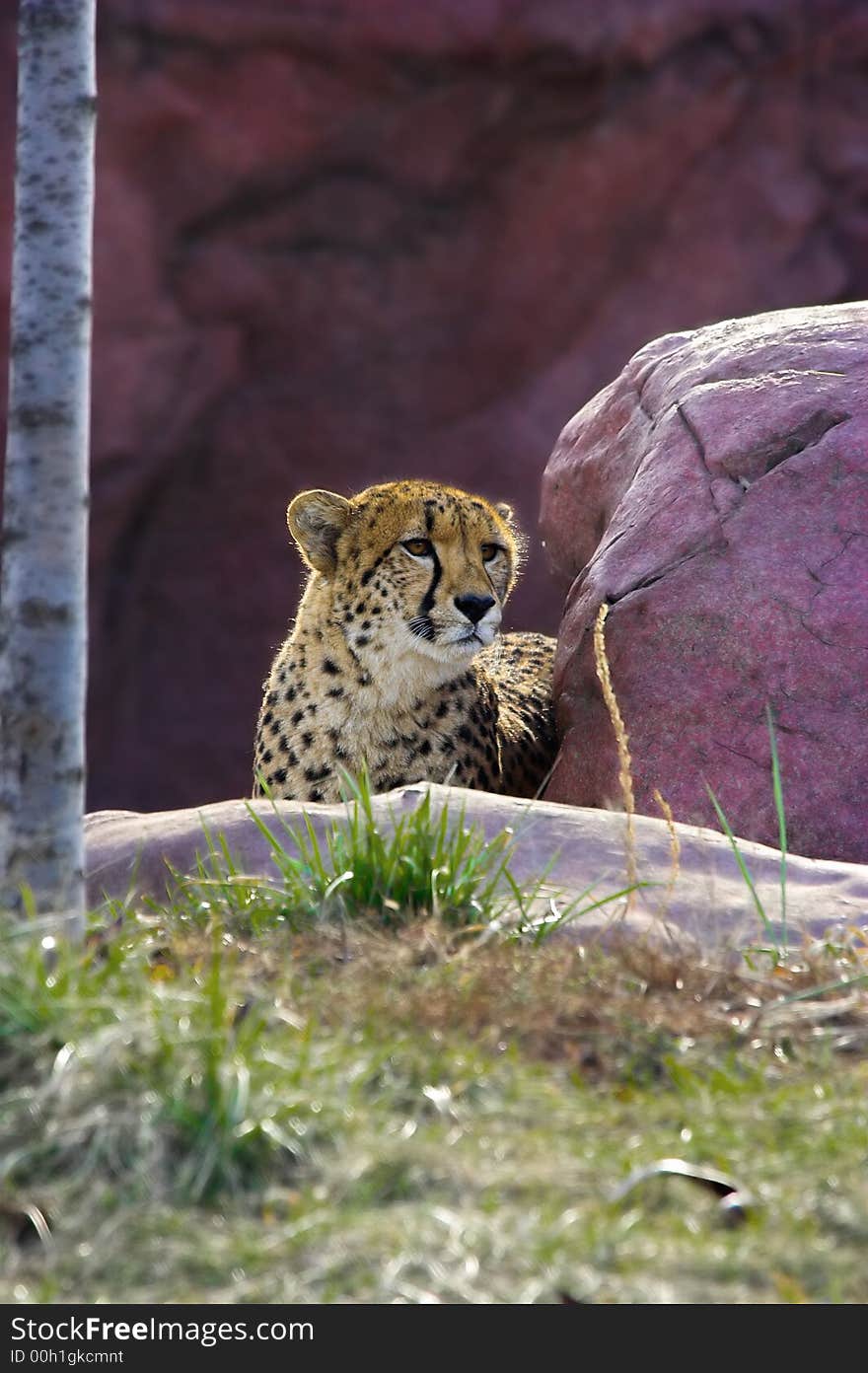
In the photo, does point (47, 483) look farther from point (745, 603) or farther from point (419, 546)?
point (745, 603)

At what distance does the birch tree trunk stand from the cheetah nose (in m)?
1.70

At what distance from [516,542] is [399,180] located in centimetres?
493

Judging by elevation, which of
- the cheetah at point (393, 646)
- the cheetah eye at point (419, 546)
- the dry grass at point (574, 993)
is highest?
the cheetah eye at point (419, 546)

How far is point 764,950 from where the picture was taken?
2992 mm

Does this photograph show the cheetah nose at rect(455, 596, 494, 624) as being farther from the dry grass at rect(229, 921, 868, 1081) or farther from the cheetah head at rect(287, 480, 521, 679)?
the dry grass at rect(229, 921, 868, 1081)

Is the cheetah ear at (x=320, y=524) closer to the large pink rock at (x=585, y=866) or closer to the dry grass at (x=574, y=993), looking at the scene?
the large pink rock at (x=585, y=866)

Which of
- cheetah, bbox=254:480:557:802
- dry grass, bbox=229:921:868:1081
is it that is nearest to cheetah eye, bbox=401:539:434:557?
cheetah, bbox=254:480:557:802

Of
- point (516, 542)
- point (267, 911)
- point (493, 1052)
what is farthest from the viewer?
point (516, 542)

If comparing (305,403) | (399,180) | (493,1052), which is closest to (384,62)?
(399,180)

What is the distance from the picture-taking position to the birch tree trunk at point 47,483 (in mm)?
2779

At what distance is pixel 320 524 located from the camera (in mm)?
4711

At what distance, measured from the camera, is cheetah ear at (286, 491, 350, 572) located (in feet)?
15.3

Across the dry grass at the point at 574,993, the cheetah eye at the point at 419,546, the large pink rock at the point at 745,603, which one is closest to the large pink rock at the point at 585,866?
the dry grass at the point at 574,993
